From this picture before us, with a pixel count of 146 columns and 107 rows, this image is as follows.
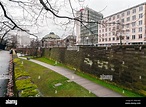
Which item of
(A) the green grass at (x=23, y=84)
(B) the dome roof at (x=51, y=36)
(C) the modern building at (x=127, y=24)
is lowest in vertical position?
(A) the green grass at (x=23, y=84)

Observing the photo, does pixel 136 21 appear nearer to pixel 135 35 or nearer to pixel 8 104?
pixel 135 35

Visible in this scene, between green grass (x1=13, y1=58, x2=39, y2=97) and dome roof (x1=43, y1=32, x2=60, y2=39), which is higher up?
dome roof (x1=43, y1=32, x2=60, y2=39)

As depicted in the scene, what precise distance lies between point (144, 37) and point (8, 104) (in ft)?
2.73

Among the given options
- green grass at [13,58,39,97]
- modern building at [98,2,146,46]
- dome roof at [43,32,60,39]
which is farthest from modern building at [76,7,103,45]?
green grass at [13,58,39,97]

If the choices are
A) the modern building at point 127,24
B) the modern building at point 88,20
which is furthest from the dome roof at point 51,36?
the modern building at point 127,24

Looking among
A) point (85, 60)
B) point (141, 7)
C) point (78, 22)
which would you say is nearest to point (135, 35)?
point (141, 7)

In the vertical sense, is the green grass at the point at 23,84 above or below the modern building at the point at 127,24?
below

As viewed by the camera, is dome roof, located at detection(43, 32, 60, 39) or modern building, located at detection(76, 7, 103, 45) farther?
dome roof, located at detection(43, 32, 60, 39)

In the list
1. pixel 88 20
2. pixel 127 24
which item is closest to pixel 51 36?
pixel 88 20

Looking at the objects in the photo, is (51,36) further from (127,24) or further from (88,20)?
(127,24)

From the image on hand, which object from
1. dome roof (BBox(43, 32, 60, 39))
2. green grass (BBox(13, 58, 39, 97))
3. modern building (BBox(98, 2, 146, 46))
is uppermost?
modern building (BBox(98, 2, 146, 46))

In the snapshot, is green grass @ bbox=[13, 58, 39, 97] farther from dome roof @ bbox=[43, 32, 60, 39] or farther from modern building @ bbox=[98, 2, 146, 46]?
modern building @ bbox=[98, 2, 146, 46]

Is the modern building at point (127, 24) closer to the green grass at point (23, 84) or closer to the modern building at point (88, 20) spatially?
the modern building at point (88, 20)

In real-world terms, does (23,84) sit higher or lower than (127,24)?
lower
